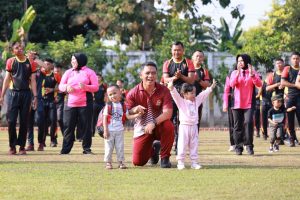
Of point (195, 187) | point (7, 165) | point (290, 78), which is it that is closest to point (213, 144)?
point (290, 78)

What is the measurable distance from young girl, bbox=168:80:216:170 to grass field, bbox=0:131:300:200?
0.93 feet

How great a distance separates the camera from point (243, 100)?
703 inches

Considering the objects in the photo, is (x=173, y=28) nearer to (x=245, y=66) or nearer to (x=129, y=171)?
(x=245, y=66)

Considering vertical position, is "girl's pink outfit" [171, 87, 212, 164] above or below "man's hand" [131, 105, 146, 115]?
below

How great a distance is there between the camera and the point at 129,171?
13688mm

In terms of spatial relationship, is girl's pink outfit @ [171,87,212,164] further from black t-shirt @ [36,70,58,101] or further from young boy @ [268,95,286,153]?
black t-shirt @ [36,70,58,101]

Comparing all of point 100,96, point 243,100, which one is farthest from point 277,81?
point 100,96

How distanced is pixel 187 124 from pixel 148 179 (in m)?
2.30

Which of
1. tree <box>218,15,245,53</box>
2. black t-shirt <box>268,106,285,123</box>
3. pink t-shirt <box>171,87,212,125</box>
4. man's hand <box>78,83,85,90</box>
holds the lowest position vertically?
black t-shirt <box>268,106,285,123</box>

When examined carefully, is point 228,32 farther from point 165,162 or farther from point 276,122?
point 165,162

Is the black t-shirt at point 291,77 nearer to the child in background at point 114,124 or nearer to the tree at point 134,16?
the child in background at point 114,124

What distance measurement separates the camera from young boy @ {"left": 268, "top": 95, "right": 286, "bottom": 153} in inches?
753

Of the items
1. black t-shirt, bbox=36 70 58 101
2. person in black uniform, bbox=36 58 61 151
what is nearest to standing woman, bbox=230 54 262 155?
person in black uniform, bbox=36 58 61 151

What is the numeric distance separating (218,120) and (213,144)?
1549 cm
